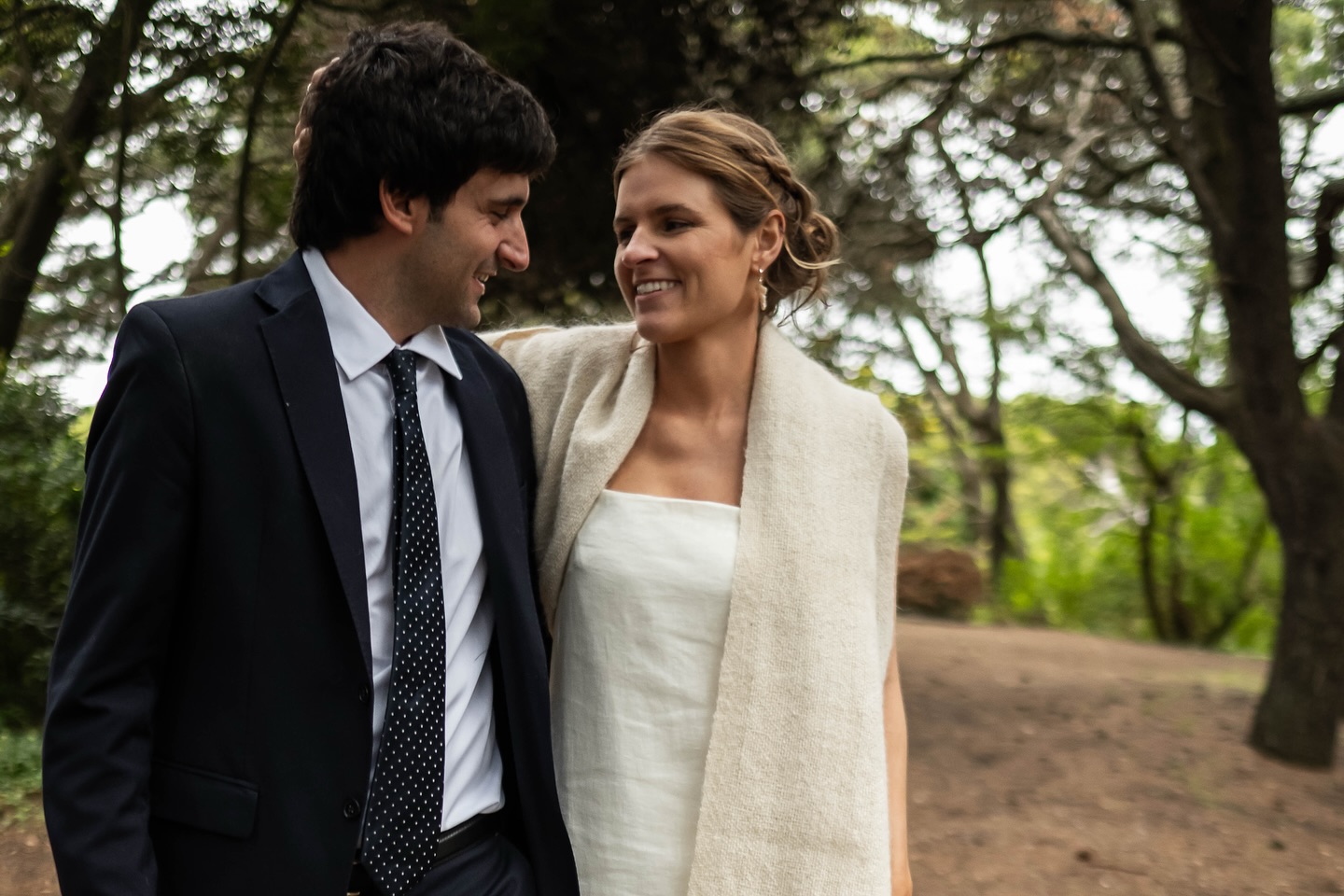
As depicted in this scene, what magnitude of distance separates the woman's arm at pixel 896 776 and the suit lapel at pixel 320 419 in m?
1.27

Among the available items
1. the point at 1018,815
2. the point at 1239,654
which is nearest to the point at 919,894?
the point at 1018,815

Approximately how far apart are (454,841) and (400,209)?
1.08 m

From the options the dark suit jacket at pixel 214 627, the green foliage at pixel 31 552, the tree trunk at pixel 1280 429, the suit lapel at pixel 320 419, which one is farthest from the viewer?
the tree trunk at pixel 1280 429

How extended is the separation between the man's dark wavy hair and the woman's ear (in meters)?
0.80

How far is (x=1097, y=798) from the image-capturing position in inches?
247

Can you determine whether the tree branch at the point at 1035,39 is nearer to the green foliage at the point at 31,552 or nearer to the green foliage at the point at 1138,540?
the green foliage at the point at 31,552

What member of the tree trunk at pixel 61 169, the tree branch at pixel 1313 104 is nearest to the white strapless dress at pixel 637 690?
the tree trunk at pixel 61 169

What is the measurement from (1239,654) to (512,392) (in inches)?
467

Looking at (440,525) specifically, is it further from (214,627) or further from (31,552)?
(31,552)

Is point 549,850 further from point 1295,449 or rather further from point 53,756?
point 1295,449

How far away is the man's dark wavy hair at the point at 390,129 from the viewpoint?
205cm

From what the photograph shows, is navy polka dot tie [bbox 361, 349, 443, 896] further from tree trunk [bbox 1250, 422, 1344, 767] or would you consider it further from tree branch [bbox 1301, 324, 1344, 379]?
tree branch [bbox 1301, 324, 1344, 379]

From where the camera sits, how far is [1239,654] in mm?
12484

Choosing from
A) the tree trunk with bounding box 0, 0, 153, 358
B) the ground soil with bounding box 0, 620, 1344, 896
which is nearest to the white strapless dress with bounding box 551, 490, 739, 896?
the ground soil with bounding box 0, 620, 1344, 896
